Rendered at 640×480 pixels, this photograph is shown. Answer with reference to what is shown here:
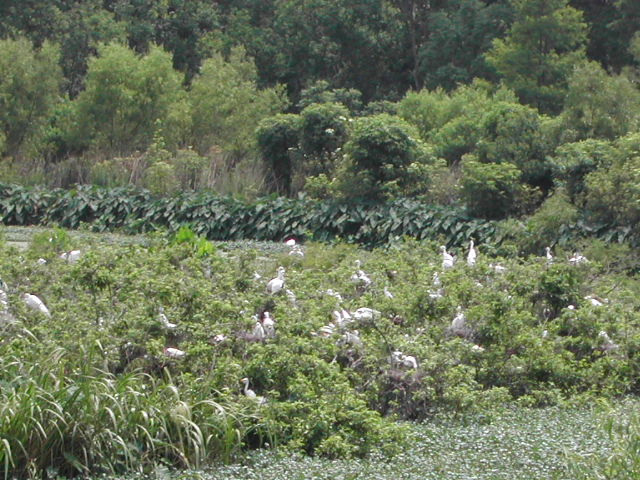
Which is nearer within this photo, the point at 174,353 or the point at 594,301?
the point at 174,353

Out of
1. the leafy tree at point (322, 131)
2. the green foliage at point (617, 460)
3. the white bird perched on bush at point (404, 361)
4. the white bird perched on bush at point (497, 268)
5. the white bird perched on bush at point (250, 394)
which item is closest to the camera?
the green foliage at point (617, 460)

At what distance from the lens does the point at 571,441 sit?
19.9 feet

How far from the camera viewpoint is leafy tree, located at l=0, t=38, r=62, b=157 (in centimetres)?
2450

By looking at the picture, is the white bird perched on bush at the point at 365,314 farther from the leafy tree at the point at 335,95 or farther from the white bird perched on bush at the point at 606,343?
the leafy tree at the point at 335,95

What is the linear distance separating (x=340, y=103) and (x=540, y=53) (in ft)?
35.3

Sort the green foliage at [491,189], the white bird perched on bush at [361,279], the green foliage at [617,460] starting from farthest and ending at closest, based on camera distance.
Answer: the green foliage at [491,189]
the white bird perched on bush at [361,279]
the green foliage at [617,460]

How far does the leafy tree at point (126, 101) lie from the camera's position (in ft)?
81.9

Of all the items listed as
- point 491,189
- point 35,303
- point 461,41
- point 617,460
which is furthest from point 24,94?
point 617,460

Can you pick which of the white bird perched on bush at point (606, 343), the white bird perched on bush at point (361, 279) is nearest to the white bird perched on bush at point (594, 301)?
the white bird perched on bush at point (606, 343)

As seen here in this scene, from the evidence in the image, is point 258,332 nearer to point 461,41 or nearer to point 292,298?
point 292,298

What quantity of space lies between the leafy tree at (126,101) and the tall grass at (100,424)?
1928 centimetres

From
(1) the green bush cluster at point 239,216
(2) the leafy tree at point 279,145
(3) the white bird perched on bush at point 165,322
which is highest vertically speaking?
(3) the white bird perched on bush at point 165,322

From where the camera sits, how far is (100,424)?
5.64 meters

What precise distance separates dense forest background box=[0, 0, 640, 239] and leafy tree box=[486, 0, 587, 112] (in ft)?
0.18
